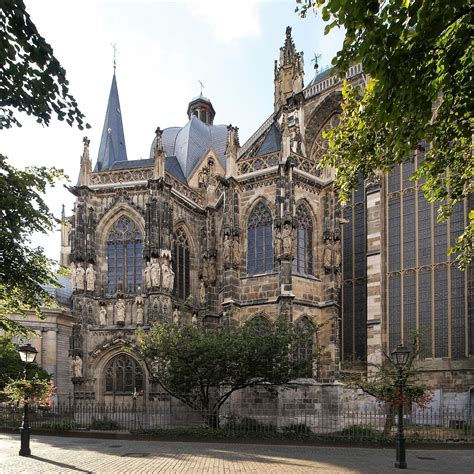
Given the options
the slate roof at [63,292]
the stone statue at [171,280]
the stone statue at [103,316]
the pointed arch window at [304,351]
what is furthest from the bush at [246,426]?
the slate roof at [63,292]

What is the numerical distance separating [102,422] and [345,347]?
11605 millimetres

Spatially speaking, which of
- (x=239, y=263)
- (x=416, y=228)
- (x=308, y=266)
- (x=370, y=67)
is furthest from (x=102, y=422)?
(x=370, y=67)

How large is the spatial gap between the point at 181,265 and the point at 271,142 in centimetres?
774

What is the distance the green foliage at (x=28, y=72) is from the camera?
6.51 meters

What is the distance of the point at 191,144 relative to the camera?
119 ft

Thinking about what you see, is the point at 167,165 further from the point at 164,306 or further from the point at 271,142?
the point at 164,306

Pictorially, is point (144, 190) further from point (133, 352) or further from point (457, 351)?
point (457, 351)

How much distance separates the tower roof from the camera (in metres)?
35.2

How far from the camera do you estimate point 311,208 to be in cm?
2520

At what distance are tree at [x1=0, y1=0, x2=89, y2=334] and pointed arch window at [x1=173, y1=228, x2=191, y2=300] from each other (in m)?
15.2

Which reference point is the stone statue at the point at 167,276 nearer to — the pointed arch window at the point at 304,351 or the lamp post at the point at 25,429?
the pointed arch window at the point at 304,351

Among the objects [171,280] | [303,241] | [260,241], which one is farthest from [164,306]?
[303,241]

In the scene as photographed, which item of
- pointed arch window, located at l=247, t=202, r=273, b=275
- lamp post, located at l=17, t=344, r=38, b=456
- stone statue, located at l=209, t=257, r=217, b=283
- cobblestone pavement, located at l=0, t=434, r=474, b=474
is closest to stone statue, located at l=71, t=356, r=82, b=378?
stone statue, located at l=209, t=257, r=217, b=283

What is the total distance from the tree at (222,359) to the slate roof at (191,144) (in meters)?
15.6
